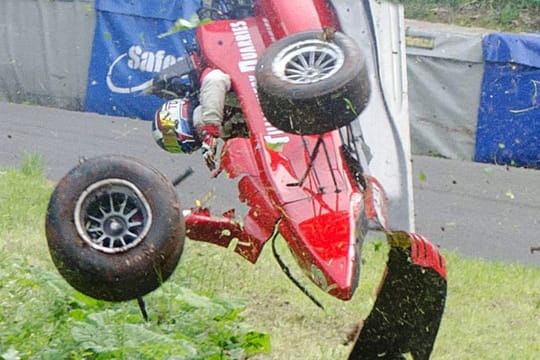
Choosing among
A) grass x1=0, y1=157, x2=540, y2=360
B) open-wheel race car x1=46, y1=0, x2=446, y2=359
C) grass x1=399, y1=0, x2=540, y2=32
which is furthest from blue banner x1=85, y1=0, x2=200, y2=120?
grass x1=399, y1=0, x2=540, y2=32

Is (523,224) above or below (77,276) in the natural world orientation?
below

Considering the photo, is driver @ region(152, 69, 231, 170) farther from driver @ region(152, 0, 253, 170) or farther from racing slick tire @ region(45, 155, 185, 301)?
racing slick tire @ region(45, 155, 185, 301)

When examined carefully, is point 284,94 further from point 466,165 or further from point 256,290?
point 466,165

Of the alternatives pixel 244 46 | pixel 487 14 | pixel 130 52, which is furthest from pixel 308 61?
pixel 487 14

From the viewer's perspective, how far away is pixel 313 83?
5.49m

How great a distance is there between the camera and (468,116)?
14.9 m

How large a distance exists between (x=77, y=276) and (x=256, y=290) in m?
2.64

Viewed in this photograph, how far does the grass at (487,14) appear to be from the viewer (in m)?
19.8

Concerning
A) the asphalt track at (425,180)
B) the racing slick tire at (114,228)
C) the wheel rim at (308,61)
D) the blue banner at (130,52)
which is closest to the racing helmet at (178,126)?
the wheel rim at (308,61)

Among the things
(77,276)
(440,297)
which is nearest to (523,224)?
(440,297)

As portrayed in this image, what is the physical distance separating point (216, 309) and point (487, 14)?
51.1 ft

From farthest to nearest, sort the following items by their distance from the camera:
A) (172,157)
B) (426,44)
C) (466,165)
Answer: (426,44), (466,165), (172,157)

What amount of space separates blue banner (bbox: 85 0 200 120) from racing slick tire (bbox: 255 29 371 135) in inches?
240

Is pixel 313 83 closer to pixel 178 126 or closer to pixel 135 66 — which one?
pixel 178 126
